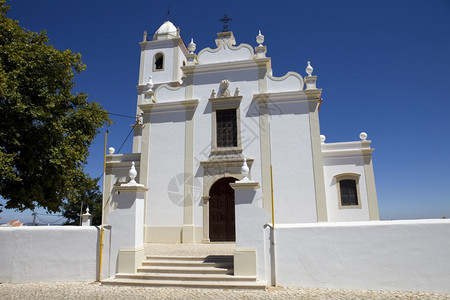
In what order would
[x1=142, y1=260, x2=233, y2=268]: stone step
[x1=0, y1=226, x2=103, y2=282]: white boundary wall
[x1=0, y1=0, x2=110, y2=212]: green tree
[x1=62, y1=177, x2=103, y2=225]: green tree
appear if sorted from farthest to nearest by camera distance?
[x1=62, y1=177, x2=103, y2=225]: green tree < [x1=0, y1=0, x2=110, y2=212]: green tree < [x1=142, y1=260, x2=233, y2=268]: stone step < [x1=0, y1=226, x2=103, y2=282]: white boundary wall

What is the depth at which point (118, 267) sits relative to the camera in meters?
6.95

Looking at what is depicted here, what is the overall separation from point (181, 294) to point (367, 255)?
160 inches

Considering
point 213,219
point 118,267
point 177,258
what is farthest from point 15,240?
point 213,219

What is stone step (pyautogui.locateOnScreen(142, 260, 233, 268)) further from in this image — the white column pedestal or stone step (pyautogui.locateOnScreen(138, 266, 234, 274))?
the white column pedestal

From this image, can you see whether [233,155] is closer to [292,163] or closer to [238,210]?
[292,163]

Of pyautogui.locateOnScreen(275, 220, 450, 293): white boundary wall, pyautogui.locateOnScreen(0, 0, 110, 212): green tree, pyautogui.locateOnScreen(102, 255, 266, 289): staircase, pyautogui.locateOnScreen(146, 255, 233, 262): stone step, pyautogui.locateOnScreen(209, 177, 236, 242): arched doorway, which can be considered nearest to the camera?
pyautogui.locateOnScreen(275, 220, 450, 293): white boundary wall

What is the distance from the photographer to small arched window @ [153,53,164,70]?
68.5ft

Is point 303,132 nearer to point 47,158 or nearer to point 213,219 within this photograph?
point 213,219

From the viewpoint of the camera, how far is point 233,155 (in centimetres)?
1284

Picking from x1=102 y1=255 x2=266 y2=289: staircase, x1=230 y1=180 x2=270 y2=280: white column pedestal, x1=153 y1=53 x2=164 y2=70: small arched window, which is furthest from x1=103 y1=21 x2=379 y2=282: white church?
x1=153 y1=53 x2=164 y2=70: small arched window

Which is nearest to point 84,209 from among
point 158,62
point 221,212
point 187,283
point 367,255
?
point 158,62

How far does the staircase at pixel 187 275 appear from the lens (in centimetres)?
633

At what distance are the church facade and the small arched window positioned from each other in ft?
23.5

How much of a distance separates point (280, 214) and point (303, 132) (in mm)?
3682
